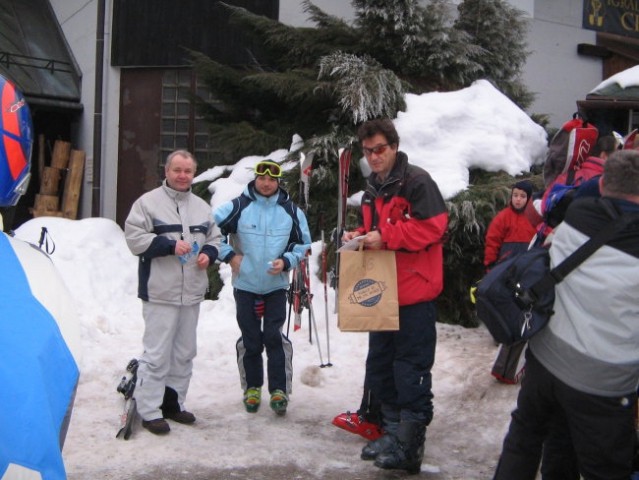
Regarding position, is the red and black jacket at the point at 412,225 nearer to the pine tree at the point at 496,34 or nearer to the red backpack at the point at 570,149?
the red backpack at the point at 570,149

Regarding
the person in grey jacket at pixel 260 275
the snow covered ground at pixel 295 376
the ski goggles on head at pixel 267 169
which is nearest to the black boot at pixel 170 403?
the snow covered ground at pixel 295 376

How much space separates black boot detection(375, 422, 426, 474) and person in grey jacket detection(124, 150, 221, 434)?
1.61 m

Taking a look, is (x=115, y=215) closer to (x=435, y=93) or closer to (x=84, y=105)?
(x=84, y=105)

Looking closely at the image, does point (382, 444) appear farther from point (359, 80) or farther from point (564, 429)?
point (359, 80)

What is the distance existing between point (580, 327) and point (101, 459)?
3011 mm

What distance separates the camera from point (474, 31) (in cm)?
1056

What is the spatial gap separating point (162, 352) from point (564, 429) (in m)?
2.77

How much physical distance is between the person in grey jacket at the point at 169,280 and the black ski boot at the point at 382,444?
1.40 m

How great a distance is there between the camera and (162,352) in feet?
16.0

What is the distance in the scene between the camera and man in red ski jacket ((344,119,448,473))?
417cm

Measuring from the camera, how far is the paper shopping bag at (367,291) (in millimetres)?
4246

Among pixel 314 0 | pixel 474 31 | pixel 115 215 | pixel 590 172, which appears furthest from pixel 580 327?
pixel 115 215

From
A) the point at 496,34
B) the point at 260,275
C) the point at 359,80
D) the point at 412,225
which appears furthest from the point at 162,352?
the point at 496,34

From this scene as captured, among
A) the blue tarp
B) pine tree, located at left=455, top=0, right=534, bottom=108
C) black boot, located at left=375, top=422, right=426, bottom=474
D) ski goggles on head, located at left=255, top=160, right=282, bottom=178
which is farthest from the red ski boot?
pine tree, located at left=455, top=0, right=534, bottom=108
